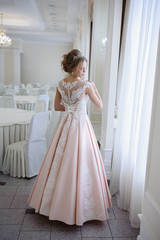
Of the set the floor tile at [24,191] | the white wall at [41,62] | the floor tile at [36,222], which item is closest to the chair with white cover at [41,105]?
the floor tile at [24,191]

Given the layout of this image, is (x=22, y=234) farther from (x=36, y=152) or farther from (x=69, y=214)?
(x=36, y=152)

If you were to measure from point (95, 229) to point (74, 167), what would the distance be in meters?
0.62

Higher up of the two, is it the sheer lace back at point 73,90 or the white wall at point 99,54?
the white wall at point 99,54

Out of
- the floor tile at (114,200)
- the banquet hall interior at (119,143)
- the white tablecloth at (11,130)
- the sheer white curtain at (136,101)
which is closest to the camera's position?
the banquet hall interior at (119,143)

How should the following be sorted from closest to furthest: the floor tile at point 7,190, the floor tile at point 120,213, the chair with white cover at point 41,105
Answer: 1. the floor tile at point 120,213
2. the floor tile at point 7,190
3. the chair with white cover at point 41,105

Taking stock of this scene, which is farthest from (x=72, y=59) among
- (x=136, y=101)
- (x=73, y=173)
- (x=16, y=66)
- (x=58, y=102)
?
(x=16, y=66)

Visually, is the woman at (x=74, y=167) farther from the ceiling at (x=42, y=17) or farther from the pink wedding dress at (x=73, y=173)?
the ceiling at (x=42, y=17)

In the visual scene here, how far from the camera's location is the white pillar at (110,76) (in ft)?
9.23

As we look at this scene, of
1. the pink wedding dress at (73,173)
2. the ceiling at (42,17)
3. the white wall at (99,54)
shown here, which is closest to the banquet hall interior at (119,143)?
the pink wedding dress at (73,173)

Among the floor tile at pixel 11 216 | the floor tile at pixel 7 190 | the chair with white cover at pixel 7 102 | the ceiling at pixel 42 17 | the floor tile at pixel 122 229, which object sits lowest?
the floor tile at pixel 7 190

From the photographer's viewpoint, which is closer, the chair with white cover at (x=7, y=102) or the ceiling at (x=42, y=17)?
the chair with white cover at (x=7, y=102)

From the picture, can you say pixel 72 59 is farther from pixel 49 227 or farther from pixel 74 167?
pixel 49 227

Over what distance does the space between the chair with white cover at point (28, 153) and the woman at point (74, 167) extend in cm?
93

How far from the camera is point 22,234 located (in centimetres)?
208
